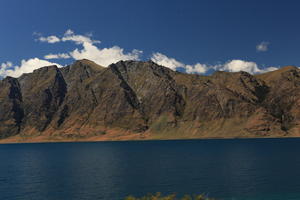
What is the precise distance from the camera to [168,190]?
7419 cm

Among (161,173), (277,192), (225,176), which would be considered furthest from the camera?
(161,173)

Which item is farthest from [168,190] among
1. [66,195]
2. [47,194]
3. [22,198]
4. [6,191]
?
[6,191]

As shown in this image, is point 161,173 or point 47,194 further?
point 161,173

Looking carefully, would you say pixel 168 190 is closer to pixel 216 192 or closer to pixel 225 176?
pixel 216 192

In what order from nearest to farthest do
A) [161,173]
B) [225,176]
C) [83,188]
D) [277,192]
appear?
1. [277,192]
2. [83,188]
3. [225,176]
4. [161,173]

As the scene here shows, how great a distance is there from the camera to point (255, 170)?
341 feet

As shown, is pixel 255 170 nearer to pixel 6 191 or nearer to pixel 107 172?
pixel 107 172

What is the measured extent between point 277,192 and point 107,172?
5530 cm

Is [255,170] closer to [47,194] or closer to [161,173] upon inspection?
[161,173]

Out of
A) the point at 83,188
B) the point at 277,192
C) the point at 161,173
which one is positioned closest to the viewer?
the point at 277,192

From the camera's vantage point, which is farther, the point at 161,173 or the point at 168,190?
the point at 161,173

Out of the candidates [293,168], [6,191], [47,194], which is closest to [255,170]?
[293,168]

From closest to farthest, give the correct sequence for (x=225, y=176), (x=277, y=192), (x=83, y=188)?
(x=277, y=192)
(x=83, y=188)
(x=225, y=176)

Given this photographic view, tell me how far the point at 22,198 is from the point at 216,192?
42.3 m
